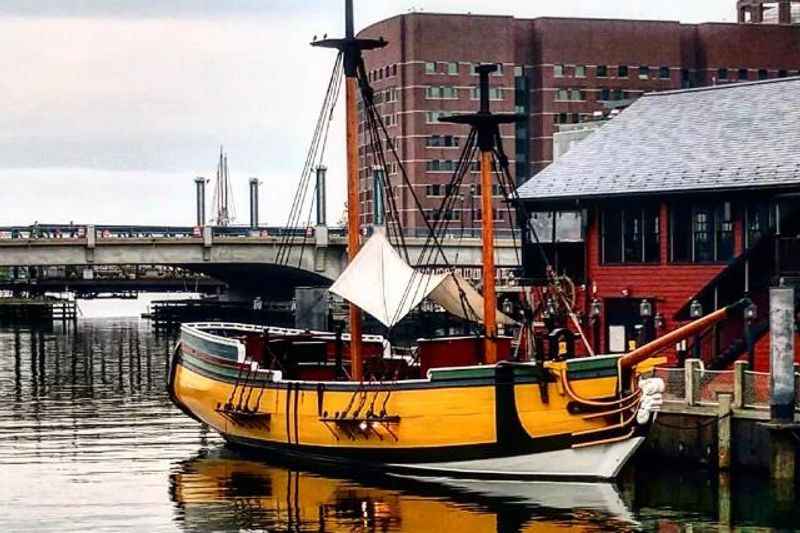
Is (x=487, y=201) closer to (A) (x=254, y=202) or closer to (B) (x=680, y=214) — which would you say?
(B) (x=680, y=214)

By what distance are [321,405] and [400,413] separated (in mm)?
2810

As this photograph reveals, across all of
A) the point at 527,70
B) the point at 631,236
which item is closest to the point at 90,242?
the point at 631,236

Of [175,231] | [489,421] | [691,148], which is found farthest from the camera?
[175,231]

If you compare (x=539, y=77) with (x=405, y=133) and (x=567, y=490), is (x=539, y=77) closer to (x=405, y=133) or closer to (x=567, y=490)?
(x=405, y=133)

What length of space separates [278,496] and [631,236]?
17894 mm

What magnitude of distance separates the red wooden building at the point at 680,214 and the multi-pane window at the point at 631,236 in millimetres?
41

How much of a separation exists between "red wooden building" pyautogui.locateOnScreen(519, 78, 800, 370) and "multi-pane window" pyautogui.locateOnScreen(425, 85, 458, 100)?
104184mm

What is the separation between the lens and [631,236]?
55156mm

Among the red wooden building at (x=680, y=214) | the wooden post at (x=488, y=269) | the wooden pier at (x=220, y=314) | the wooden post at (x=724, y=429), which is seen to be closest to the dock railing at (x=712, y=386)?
the wooden post at (x=724, y=429)

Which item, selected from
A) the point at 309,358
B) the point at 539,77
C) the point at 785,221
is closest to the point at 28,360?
the point at 309,358

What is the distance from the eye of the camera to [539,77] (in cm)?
16875

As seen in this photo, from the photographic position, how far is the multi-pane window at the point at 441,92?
164 m

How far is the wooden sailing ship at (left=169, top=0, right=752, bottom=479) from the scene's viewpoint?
42375 mm

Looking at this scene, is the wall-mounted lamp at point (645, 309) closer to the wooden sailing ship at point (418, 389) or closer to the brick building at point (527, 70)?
the wooden sailing ship at point (418, 389)
